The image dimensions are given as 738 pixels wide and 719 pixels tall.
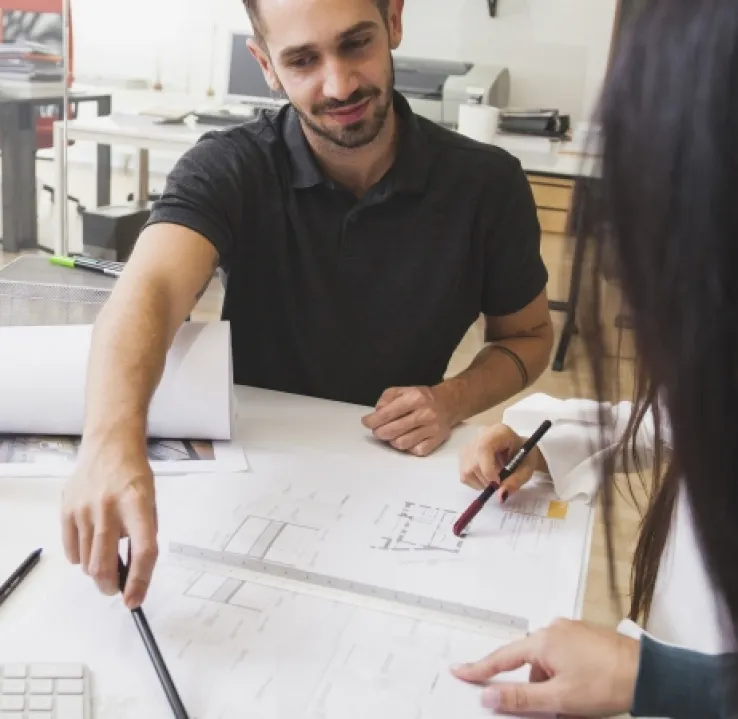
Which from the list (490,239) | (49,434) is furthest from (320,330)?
(49,434)

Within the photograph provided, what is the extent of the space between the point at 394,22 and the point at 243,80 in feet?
8.48

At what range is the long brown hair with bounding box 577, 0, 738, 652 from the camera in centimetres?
40

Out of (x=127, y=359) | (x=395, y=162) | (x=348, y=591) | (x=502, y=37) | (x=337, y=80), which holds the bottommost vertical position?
(x=348, y=591)

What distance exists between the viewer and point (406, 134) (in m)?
1.37

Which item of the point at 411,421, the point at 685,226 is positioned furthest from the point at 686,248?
the point at 411,421

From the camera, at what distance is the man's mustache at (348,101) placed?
1248 millimetres

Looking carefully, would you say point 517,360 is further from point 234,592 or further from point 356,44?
point 234,592

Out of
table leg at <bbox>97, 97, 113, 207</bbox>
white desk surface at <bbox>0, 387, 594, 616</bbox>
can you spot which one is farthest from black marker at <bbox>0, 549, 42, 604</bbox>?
table leg at <bbox>97, 97, 113, 207</bbox>

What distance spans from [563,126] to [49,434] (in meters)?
3.16

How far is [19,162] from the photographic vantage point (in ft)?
13.5

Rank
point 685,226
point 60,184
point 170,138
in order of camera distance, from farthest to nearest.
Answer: point 60,184 → point 170,138 → point 685,226

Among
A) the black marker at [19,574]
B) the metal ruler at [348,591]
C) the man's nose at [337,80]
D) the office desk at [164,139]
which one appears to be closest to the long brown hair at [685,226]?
the metal ruler at [348,591]

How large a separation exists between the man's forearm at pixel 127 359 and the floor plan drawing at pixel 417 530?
0.25m

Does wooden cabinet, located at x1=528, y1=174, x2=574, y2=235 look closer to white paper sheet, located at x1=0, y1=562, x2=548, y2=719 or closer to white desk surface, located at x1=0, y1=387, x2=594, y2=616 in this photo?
white desk surface, located at x1=0, y1=387, x2=594, y2=616
